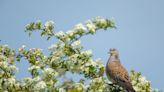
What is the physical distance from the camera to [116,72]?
13570 millimetres

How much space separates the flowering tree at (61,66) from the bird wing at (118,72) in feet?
4.29

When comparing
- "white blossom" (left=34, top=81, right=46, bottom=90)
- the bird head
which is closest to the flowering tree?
"white blossom" (left=34, top=81, right=46, bottom=90)

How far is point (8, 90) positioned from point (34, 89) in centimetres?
123

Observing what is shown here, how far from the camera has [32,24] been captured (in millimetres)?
11961

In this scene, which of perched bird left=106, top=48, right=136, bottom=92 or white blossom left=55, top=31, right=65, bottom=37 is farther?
perched bird left=106, top=48, right=136, bottom=92

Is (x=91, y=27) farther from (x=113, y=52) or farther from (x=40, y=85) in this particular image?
(x=113, y=52)

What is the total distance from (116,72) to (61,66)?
3.93 meters

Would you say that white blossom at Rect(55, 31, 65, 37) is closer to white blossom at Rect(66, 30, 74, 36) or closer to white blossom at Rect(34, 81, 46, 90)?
white blossom at Rect(66, 30, 74, 36)

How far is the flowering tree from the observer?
31.2ft

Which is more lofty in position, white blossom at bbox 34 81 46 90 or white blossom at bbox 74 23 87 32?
white blossom at bbox 74 23 87 32

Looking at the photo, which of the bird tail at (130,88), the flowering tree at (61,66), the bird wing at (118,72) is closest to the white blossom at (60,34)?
the flowering tree at (61,66)

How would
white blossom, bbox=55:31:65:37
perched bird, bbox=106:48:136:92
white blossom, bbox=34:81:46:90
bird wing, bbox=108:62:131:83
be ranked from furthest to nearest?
bird wing, bbox=108:62:131:83
perched bird, bbox=106:48:136:92
white blossom, bbox=55:31:65:37
white blossom, bbox=34:81:46:90

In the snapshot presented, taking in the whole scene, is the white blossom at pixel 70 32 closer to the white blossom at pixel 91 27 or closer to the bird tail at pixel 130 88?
the white blossom at pixel 91 27

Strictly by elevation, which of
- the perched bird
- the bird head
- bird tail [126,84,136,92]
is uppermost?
the bird head
